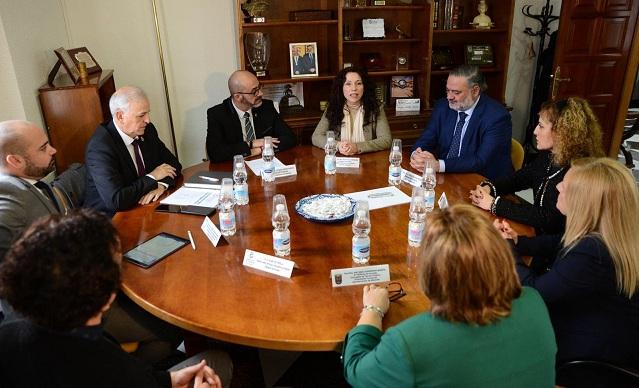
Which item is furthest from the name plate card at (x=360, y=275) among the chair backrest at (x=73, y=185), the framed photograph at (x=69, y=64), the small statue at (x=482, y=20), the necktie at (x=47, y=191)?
the small statue at (x=482, y=20)

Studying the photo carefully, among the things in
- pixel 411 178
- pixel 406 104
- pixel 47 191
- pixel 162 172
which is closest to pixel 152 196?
pixel 162 172

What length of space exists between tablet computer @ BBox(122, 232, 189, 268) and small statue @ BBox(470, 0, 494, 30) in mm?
3397

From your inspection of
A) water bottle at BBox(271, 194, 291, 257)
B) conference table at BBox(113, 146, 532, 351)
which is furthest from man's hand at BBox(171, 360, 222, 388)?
water bottle at BBox(271, 194, 291, 257)

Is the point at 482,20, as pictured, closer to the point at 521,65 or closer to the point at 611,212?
the point at 521,65

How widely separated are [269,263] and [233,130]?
66.9 inches

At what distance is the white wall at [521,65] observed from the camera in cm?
460

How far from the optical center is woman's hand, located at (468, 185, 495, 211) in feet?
6.83

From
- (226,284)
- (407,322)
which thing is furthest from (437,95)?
(407,322)

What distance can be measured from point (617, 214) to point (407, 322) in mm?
801

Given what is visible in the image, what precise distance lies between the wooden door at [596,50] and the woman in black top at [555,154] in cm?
242

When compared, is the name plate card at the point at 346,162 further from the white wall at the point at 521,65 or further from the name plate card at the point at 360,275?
the white wall at the point at 521,65

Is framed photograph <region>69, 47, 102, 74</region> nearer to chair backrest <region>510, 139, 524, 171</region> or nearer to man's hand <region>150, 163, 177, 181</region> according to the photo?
man's hand <region>150, 163, 177, 181</region>

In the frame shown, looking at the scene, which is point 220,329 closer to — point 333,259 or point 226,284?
point 226,284

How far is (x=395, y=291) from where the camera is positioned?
4.84 feet
